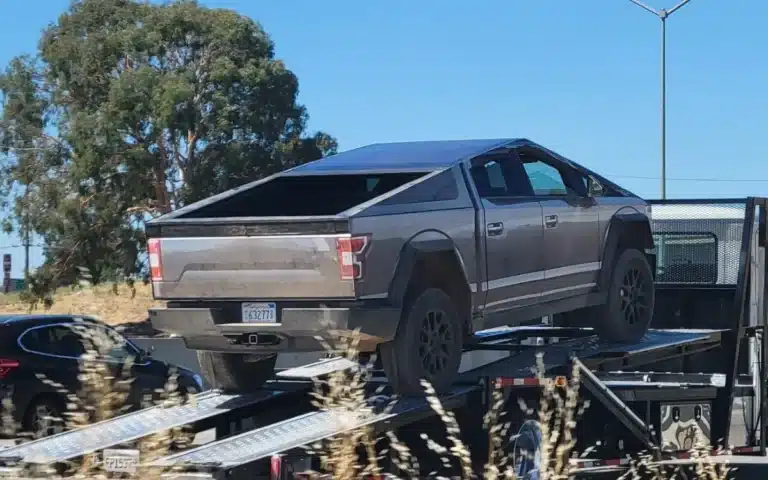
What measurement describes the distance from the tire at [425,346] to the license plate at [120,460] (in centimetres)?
176

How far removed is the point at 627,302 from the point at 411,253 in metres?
3.07

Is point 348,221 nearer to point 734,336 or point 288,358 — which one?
point 734,336

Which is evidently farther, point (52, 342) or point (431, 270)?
point (52, 342)

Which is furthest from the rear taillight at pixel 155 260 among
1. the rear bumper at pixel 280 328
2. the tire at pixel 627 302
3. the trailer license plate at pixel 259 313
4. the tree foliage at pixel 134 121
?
the tree foliage at pixel 134 121

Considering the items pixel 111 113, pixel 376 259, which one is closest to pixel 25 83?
pixel 111 113

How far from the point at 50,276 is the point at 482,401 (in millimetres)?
32649

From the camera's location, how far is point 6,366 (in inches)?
538

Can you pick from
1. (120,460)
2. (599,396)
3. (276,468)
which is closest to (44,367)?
(599,396)

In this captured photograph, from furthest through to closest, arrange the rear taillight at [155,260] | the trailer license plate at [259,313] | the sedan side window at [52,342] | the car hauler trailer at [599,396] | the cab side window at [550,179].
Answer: the sedan side window at [52,342] < the cab side window at [550,179] < the rear taillight at [155,260] < the trailer license plate at [259,313] < the car hauler trailer at [599,396]

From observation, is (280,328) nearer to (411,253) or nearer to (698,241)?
(411,253)

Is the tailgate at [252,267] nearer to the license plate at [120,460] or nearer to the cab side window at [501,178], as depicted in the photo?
the license plate at [120,460]

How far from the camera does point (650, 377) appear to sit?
966cm

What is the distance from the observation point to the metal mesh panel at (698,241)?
10.5 metres

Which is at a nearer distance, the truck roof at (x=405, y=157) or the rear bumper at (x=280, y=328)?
the rear bumper at (x=280, y=328)
